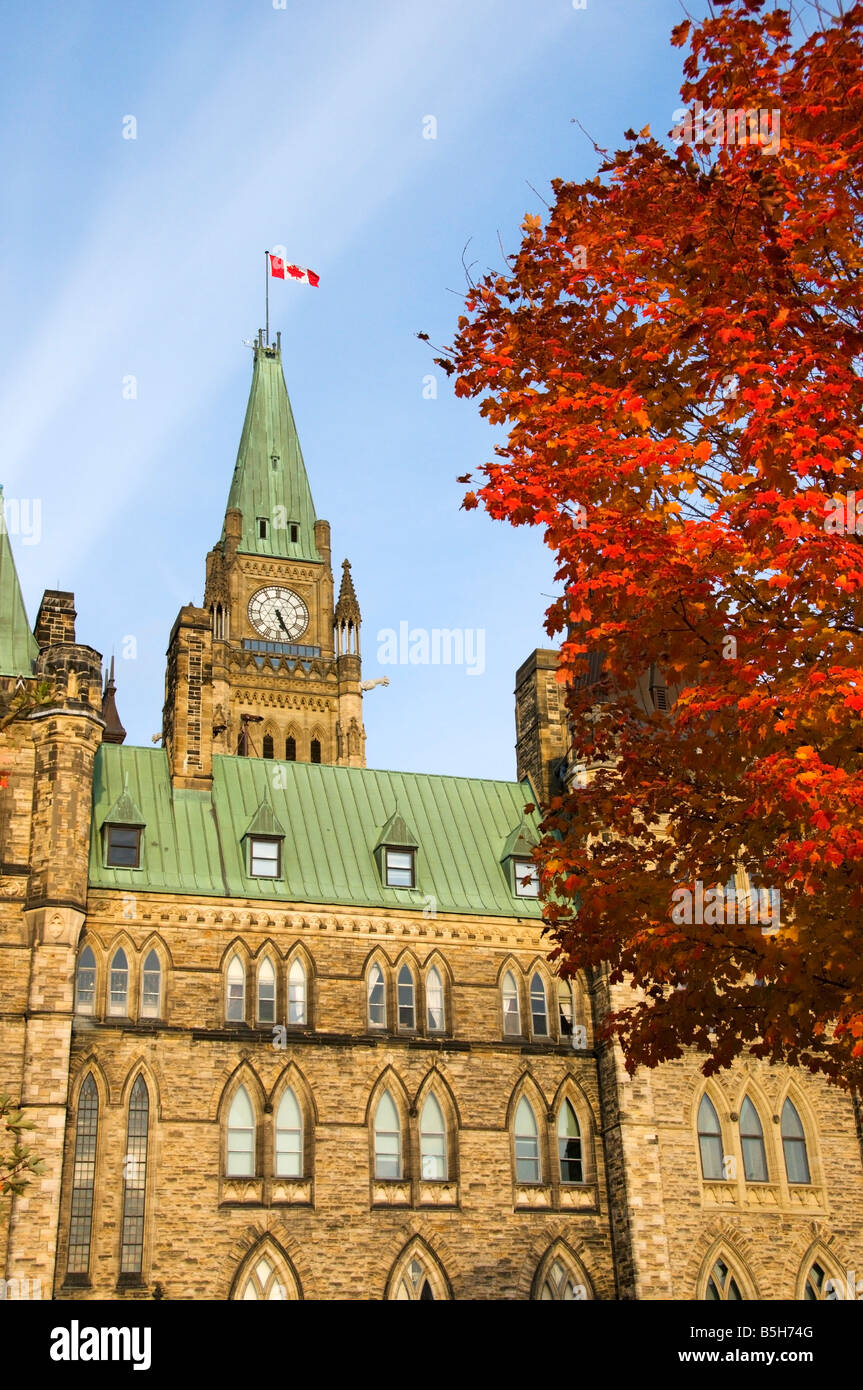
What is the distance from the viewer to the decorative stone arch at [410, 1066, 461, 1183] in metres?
32.2

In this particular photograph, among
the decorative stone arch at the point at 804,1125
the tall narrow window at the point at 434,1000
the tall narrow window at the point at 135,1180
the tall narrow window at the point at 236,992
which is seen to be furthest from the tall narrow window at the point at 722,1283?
the tall narrow window at the point at 135,1180

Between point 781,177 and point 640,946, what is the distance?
22.1ft

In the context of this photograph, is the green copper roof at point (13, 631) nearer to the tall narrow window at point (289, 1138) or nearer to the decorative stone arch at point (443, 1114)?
the tall narrow window at point (289, 1138)

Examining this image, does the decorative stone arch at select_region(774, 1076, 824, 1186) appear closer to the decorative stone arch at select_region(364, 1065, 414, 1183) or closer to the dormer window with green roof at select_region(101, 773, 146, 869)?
the decorative stone arch at select_region(364, 1065, 414, 1183)

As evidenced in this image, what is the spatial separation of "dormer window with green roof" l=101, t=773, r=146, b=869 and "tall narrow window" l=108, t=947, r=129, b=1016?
2.21m

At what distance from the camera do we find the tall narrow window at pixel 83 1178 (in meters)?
29.3

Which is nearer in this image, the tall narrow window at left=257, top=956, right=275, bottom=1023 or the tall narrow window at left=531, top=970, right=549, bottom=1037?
the tall narrow window at left=257, top=956, right=275, bottom=1023

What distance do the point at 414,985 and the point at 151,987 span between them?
5756 mm

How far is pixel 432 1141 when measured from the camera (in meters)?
32.4

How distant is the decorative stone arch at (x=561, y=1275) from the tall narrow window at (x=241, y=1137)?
21.1 ft

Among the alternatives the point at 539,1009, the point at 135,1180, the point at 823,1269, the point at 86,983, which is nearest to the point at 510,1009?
the point at 539,1009

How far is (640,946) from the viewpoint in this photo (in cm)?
1394

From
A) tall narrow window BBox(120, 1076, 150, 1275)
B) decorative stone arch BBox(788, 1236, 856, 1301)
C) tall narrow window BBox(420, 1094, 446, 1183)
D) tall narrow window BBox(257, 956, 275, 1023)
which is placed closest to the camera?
tall narrow window BBox(120, 1076, 150, 1275)

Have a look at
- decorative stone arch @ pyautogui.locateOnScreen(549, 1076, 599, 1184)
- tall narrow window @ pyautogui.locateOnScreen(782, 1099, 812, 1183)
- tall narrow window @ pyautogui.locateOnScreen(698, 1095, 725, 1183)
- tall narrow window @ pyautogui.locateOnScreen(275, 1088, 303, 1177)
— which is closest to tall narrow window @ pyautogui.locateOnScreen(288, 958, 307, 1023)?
tall narrow window @ pyautogui.locateOnScreen(275, 1088, 303, 1177)
